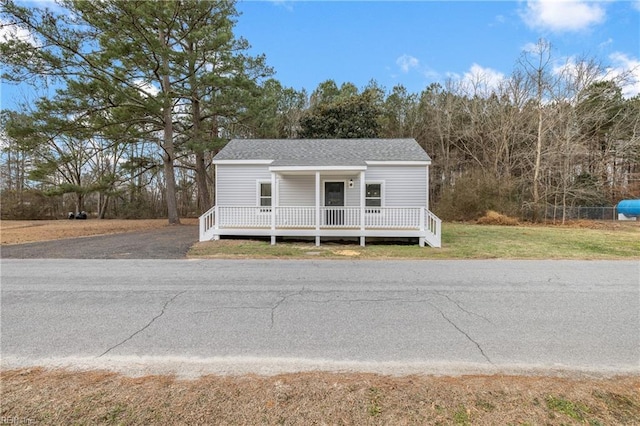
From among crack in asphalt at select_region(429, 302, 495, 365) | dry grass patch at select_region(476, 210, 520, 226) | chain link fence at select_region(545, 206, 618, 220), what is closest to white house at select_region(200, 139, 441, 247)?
crack in asphalt at select_region(429, 302, 495, 365)

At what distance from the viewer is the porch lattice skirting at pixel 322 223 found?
487 inches

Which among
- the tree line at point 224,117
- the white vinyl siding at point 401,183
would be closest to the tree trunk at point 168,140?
the tree line at point 224,117

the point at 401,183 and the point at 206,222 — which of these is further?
the point at 401,183

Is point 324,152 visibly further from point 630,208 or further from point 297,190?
point 630,208

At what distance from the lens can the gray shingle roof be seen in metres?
13.9

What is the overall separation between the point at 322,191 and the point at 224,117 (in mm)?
12820

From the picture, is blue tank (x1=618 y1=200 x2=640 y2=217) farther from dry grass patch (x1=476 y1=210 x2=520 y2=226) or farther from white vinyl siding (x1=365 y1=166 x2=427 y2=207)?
white vinyl siding (x1=365 y1=166 x2=427 y2=207)

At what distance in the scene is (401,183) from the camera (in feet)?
47.9

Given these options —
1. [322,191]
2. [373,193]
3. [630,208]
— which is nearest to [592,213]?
[630,208]

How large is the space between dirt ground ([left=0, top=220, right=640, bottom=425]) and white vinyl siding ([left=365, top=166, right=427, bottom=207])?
1199 centimetres

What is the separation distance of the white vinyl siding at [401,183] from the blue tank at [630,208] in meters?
21.3

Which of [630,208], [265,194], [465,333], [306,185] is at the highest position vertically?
[306,185]

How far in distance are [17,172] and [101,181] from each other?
21401mm

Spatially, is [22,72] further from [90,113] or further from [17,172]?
[17,172]
